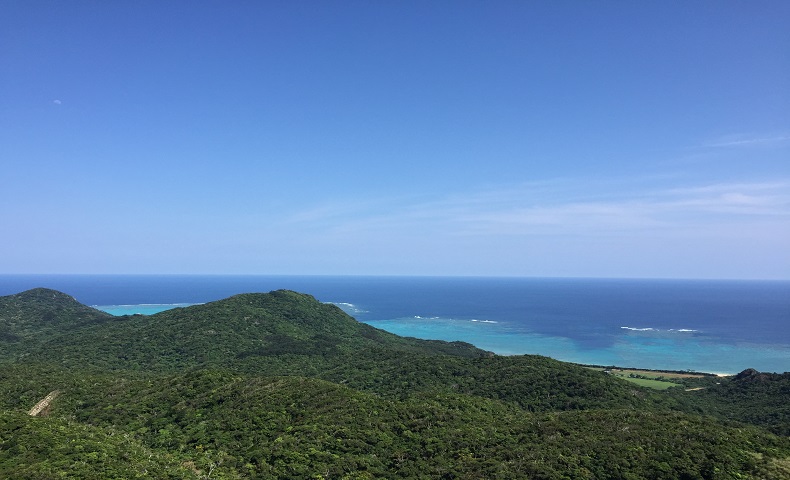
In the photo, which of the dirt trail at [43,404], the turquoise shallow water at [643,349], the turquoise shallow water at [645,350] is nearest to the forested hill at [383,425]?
the dirt trail at [43,404]

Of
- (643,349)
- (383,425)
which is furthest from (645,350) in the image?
(383,425)

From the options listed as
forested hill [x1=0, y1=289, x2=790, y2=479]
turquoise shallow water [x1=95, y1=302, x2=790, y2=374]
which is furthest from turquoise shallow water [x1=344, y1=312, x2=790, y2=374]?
forested hill [x1=0, y1=289, x2=790, y2=479]

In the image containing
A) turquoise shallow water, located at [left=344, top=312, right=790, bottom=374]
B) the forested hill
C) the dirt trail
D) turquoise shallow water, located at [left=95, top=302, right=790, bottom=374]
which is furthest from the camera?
turquoise shallow water, located at [left=95, top=302, right=790, bottom=374]

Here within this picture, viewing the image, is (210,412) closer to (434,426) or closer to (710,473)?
(434,426)

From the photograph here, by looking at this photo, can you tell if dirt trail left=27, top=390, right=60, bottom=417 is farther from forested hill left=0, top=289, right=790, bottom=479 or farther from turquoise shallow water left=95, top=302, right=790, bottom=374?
turquoise shallow water left=95, top=302, right=790, bottom=374

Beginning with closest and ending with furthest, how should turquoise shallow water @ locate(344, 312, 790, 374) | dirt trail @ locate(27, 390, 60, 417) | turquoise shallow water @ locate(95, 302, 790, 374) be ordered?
dirt trail @ locate(27, 390, 60, 417)
turquoise shallow water @ locate(344, 312, 790, 374)
turquoise shallow water @ locate(95, 302, 790, 374)

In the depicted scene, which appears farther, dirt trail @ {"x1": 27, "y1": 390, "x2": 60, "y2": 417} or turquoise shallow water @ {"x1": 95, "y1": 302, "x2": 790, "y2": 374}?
turquoise shallow water @ {"x1": 95, "y1": 302, "x2": 790, "y2": 374}

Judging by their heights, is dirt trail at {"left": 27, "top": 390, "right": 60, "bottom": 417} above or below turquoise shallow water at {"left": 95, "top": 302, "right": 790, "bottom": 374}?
above
